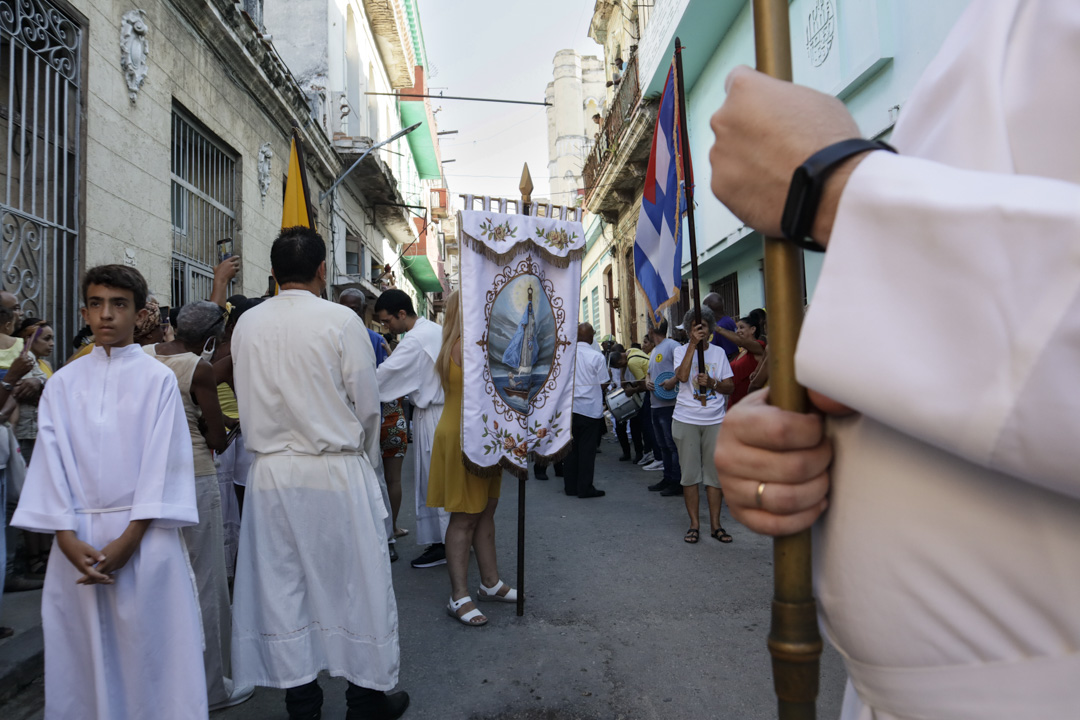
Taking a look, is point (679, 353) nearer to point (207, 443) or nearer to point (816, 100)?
point (207, 443)

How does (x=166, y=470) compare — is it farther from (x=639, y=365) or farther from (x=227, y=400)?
(x=639, y=365)

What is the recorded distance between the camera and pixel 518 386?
13.9 feet

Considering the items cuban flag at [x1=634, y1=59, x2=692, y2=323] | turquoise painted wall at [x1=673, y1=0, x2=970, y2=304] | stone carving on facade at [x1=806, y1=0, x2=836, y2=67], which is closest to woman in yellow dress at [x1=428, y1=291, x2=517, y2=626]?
cuban flag at [x1=634, y1=59, x2=692, y2=323]

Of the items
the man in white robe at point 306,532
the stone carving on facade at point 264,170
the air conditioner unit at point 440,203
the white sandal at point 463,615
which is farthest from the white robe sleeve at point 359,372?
Answer: the air conditioner unit at point 440,203

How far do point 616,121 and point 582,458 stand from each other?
11153mm

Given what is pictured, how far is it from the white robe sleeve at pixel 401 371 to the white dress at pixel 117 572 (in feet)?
8.34

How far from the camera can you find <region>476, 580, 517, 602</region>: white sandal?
14.2ft

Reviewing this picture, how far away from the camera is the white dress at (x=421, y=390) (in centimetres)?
509

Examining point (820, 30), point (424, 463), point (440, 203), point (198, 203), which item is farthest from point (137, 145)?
point (440, 203)

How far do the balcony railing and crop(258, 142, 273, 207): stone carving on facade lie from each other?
23.6ft

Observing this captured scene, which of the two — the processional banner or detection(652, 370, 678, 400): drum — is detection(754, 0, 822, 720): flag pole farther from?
detection(652, 370, 678, 400): drum

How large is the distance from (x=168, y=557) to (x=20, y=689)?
1521 millimetres

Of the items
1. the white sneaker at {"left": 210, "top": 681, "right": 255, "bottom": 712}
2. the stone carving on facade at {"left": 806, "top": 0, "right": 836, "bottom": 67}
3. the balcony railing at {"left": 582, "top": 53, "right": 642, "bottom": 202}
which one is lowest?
the white sneaker at {"left": 210, "top": 681, "right": 255, "bottom": 712}

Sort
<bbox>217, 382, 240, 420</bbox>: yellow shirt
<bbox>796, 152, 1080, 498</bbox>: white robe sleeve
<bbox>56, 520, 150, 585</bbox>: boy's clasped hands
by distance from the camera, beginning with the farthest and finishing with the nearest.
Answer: <bbox>217, 382, 240, 420</bbox>: yellow shirt < <bbox>56, 520, 150, 585</bbox>: boy's clasped hands < <bbox>796, 152, 1080, 498</bbox>: white robe sleeve
